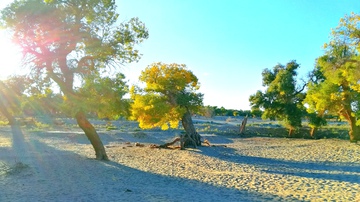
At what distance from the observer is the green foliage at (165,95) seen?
25.0 meters

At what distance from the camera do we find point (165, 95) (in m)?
26.0

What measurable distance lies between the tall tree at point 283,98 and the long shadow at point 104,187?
28076 mm

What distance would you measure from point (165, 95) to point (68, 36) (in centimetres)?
1127

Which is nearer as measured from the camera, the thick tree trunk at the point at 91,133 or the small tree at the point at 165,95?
the thick tree trunk at the point at 91,133

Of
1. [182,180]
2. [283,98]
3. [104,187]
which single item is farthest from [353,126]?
[104,187]

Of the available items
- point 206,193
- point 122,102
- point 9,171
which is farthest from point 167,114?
point 206,193

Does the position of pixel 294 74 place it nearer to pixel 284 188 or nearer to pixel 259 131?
pixel 259 131

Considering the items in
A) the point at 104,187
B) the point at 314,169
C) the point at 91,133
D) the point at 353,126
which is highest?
the point at 353,126

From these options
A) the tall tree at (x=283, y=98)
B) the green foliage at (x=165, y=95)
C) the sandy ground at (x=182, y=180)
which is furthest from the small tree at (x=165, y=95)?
the tall tree at (x=283, y=98)

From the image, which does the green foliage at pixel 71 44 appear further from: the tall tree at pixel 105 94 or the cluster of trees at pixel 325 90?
the cluster of trees at pixel 325 90

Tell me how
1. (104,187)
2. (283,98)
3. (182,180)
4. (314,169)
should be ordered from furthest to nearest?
1. (283,98)
2. (314,169)
3. (182,180)
4. (104,187)

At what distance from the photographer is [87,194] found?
406 inches

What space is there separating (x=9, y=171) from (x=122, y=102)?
593 cm

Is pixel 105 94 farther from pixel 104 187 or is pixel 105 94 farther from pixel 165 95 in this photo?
pixel 165 95
